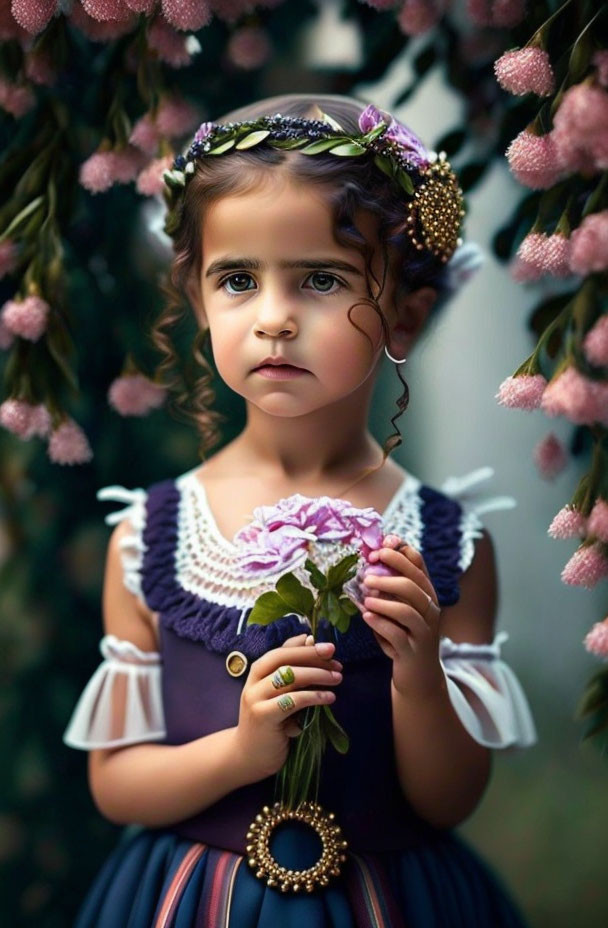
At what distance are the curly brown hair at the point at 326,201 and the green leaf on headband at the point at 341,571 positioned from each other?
0.46 feet

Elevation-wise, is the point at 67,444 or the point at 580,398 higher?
the point at 67,444

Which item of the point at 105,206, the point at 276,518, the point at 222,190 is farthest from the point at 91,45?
the point at 276,518

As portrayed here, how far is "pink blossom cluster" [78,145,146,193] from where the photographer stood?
1380 millimetres

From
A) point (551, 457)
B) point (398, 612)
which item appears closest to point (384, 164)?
point (551, 457)

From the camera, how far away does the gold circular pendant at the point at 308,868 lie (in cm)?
122

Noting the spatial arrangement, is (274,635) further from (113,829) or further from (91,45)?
(91,45)

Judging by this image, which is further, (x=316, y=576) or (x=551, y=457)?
(x=551, y=457)

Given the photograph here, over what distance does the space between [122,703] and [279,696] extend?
35 cm

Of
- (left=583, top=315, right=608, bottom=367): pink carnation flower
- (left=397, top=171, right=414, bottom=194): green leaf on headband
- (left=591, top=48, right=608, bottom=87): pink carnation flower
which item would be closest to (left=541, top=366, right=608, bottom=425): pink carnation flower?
(left=583, top=315, right=608, bottom=367): pink carnation flower

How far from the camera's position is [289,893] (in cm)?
123

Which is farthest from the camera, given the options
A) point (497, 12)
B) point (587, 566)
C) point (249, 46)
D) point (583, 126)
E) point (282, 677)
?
point (249, 46)

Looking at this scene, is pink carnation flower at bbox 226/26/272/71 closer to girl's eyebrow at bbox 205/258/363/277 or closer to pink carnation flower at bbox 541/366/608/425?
girl's eyebrow at bbox 205/258/363/277

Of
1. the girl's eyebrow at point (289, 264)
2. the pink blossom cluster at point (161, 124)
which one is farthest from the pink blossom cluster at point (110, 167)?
the girl's eyebrow at point (289, 264)

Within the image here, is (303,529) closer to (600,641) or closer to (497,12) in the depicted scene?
(600,641)
